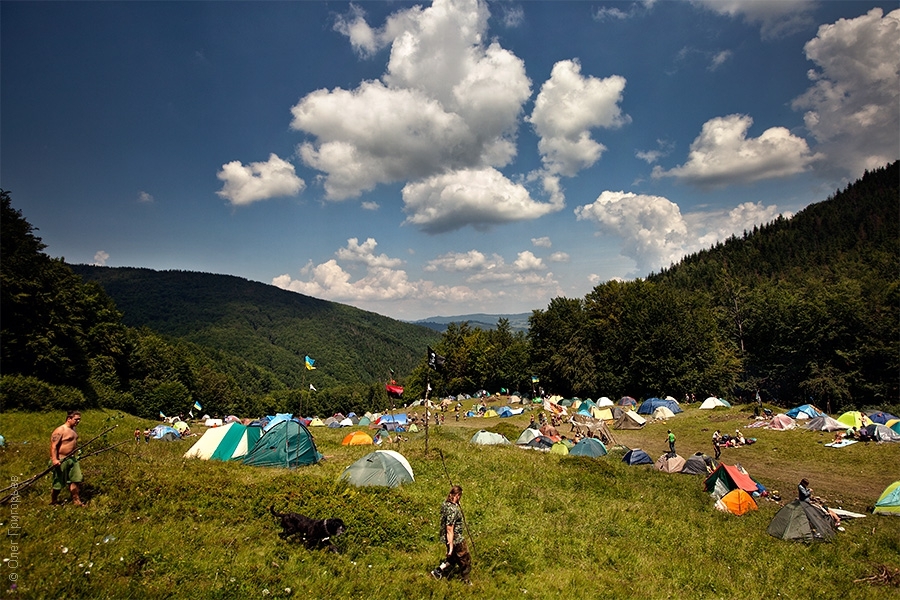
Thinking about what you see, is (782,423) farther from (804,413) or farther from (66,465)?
(66,465)

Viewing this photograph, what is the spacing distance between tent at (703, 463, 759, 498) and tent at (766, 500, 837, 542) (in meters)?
3.36

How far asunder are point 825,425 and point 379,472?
28.7 meters

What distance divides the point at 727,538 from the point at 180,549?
1406 cm

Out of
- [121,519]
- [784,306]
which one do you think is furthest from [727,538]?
[784,306]

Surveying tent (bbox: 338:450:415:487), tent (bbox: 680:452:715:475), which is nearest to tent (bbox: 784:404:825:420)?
tent (bbox: 680:452:715:475)

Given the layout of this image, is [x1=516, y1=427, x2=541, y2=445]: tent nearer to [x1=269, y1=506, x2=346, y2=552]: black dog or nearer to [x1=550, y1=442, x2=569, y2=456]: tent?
[x1=550, y1=442, x2=569, y2=456]: tent

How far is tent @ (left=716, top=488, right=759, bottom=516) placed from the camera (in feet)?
47.9

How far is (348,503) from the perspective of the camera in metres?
10.5

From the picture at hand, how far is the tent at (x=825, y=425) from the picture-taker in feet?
83.7

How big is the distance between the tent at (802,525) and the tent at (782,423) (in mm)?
18513

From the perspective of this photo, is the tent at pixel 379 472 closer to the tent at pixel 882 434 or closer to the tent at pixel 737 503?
the tent at pixel 737 503

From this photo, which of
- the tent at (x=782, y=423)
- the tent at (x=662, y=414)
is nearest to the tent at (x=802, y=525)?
the tent at (x=782, y=423)

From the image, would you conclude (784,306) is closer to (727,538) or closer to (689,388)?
(689,388)

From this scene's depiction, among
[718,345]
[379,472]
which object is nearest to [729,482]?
[379,472]
